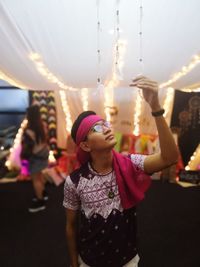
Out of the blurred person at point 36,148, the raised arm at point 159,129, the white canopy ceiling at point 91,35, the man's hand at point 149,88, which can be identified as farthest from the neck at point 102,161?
the blurred person at point 36,148

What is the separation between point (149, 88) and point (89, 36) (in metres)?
0.83

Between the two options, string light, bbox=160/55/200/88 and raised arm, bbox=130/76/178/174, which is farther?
string light, bbox=160/55/200/88

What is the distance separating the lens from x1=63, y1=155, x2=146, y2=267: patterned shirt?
1215 millimetres

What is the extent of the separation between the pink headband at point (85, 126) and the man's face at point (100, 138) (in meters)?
0.02

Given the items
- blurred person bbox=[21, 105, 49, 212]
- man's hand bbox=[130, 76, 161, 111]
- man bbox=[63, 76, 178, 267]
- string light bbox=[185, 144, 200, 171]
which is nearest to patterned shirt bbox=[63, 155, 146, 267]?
man bbox=[63, 76, 178, 267]

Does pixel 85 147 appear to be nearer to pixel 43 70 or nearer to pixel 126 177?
pixel 126 177

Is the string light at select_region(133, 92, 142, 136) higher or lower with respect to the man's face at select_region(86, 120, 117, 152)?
lower

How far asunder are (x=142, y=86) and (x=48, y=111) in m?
3.59

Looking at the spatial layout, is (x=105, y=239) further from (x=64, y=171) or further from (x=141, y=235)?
(x=64, y=171)

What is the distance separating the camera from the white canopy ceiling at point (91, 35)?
56.1 inches

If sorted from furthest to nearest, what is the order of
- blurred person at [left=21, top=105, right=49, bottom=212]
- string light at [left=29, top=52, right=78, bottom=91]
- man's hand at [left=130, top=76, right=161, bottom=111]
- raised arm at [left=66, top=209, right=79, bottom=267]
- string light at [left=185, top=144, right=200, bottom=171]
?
string light at [left=185, top=144, right=200, bottom=171] → blurred person at [left=21, top=105, right=49, bottom=212] → string light at [left=29, top=52, right=78, bottom=91] → raised arm at [left=66, top=209, right=79, bottom=267] → man's hand at [left=130, top=76, right=161, bottom=111]

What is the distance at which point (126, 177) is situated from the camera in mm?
1211

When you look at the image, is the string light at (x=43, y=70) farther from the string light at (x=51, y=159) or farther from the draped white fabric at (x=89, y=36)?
the string light at (x=51, y=159)

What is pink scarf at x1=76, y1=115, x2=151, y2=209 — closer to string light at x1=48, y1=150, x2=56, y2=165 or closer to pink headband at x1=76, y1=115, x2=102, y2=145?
pink headband at x1=76, y1=115, x2=102, y2=145
